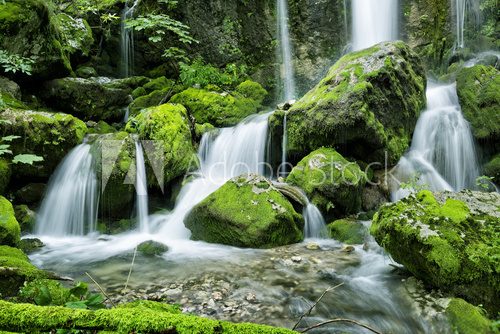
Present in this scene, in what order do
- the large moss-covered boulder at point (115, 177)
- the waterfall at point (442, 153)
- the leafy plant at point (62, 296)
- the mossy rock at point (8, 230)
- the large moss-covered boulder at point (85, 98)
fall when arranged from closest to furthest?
the leafy plant at point (62, 296), the mossy rock at point (8, 230), the large moss-covered boulder at point (115, 177), the waterfall at point (442, 153), the large moss-covered boulder at point (85, 98)

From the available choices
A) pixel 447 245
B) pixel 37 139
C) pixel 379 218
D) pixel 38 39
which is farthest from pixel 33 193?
pixel 447 245

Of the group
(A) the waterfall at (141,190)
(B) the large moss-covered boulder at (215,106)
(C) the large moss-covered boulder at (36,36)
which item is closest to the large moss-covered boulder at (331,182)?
(A) the waterfall at (141,190)

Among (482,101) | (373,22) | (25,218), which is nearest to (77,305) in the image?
(25,218)

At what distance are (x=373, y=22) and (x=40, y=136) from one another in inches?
559

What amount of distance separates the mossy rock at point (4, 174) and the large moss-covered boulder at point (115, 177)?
174cm

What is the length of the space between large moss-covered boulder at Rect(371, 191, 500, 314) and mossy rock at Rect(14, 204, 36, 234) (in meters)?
6.97

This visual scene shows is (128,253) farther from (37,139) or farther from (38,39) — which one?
(38,39)

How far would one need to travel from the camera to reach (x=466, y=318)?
3.38 meters

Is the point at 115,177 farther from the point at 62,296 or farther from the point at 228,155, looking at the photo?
the point at 62,296

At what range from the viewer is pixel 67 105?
10.8m

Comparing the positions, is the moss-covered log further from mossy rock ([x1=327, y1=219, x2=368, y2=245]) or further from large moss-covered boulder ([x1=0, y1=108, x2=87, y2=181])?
large moss-covered boulder ([x1=0, y1=108, x2=87, y2=181])

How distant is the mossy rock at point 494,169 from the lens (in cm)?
880

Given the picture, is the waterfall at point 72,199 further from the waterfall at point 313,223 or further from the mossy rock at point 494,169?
the mossy rock at point 494,169

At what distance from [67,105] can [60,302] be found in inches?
384
